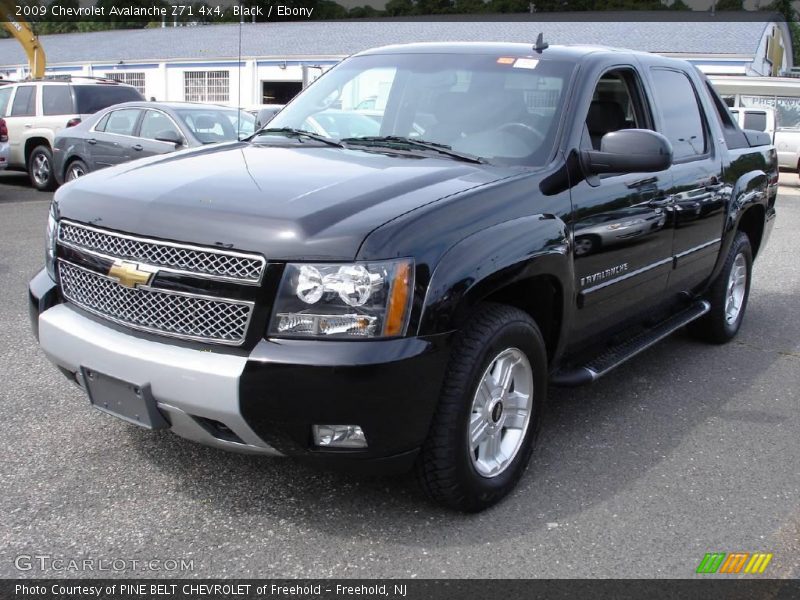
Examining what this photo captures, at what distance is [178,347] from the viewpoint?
2.95m

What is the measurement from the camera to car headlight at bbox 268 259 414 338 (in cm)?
280

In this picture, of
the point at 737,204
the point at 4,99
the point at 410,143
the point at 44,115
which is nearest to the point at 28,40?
the point at 4,99

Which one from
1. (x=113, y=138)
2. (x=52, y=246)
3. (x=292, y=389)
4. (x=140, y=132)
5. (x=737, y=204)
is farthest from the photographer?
(x=113, y=138)

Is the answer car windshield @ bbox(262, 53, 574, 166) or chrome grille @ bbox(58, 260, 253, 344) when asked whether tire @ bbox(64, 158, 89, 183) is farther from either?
chrome grille @ bbox(58, 260, 253, 344)

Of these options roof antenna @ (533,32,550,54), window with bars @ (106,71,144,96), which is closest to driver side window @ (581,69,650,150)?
roof antenna @ (533,32,550,54)

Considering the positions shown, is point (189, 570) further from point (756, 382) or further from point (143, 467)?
point (756, 382)

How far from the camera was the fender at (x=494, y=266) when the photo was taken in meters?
2.91

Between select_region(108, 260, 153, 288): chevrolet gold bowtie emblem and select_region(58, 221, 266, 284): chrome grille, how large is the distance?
0.09 feet

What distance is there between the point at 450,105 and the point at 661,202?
49.0 inches

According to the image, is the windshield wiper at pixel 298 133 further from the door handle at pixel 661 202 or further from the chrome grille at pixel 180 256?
the door handle at pixel 661 202

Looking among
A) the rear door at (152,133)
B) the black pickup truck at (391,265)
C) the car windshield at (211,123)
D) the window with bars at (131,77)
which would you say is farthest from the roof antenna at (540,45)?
the window with bars at (131,77)

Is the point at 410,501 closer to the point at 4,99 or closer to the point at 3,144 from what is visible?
the point at 3,144

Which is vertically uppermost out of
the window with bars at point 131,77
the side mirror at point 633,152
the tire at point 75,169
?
the side mirror at point 633,152

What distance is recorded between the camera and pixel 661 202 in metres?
4.43
